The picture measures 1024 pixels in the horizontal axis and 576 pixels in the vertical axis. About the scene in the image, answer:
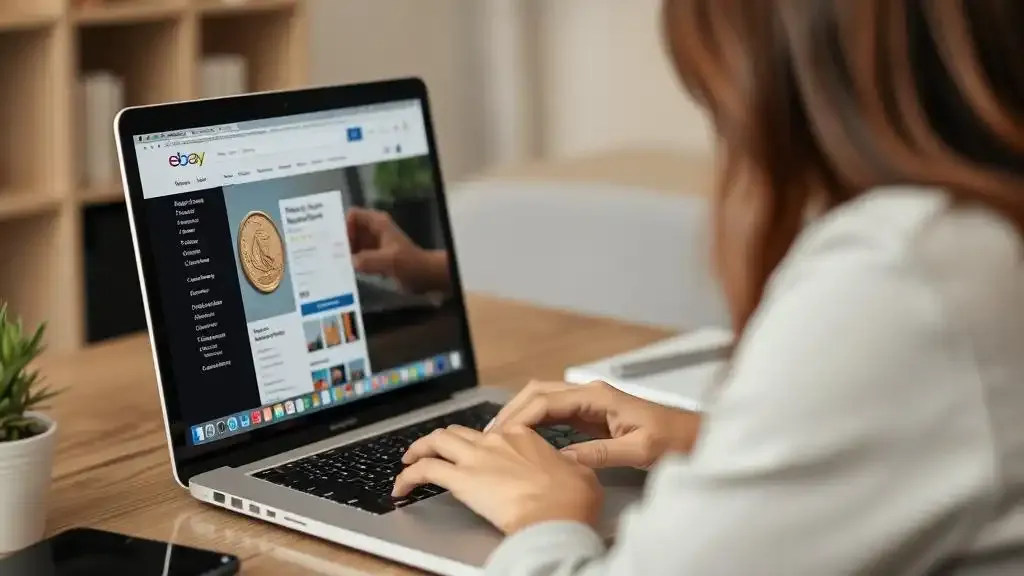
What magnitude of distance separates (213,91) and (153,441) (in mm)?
1765

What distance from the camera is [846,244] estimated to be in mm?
767

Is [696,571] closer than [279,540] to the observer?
Yes

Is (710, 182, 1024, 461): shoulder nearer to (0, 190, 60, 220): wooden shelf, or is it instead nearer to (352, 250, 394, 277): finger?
(352, 250, 394, 277): finger

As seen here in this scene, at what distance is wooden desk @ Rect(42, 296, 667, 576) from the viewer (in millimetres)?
1033

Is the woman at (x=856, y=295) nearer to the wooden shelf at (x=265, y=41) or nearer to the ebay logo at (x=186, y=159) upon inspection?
the ebay logo at (x=186, y=159)

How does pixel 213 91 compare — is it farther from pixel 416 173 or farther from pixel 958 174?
pixel 958 174

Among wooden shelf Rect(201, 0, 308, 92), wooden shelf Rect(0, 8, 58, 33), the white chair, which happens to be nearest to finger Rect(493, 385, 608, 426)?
the white chair

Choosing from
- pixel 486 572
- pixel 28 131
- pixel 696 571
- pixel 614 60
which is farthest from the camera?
pixel 614 60

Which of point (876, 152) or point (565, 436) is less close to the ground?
point (876, 152)

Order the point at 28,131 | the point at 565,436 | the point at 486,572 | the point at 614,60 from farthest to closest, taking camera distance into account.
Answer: the point at 614,60, the point at 28,131, the point at 565,436, the point at 486,572

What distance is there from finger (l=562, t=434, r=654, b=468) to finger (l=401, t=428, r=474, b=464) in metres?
0.09

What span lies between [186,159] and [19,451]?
0.30m

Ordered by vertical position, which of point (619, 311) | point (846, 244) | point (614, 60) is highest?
point (614, 60)

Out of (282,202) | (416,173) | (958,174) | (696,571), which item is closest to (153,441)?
(282,202)
